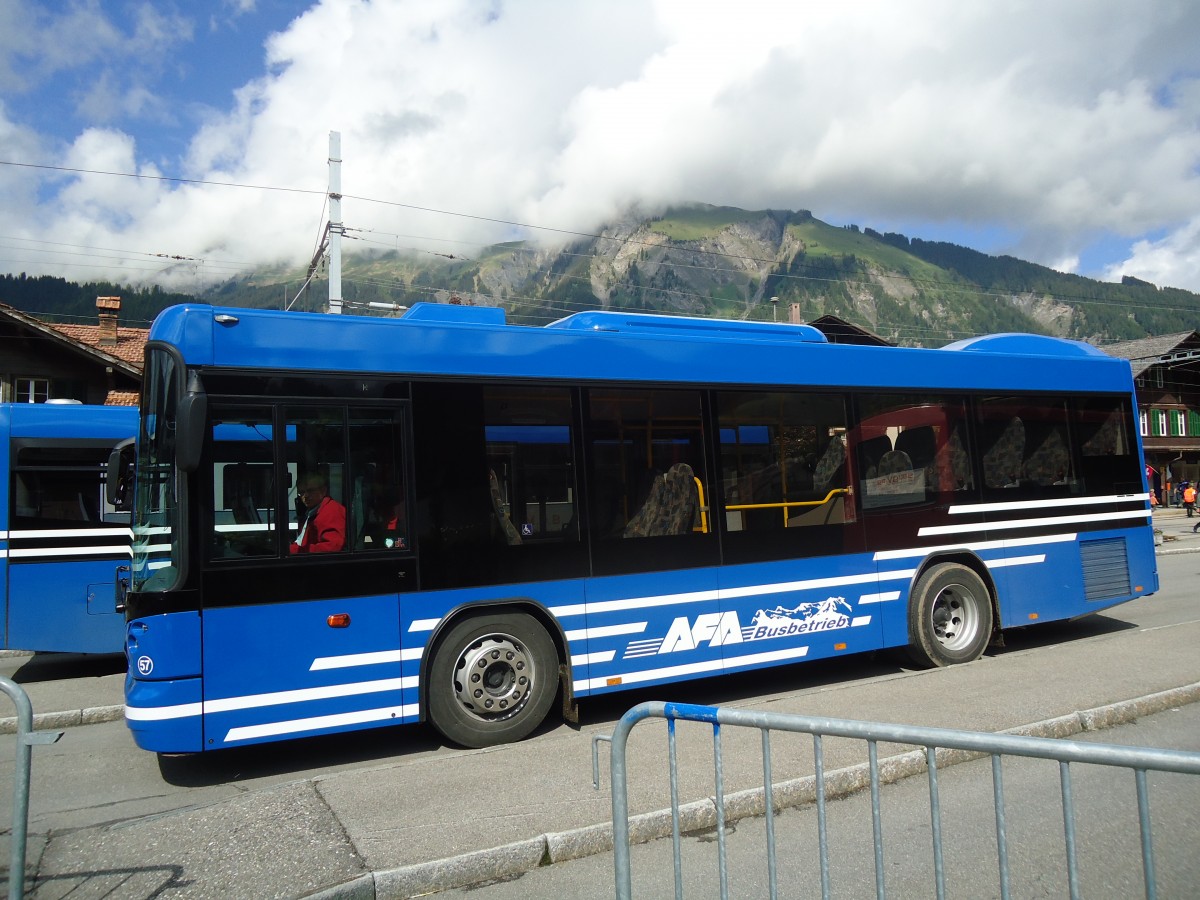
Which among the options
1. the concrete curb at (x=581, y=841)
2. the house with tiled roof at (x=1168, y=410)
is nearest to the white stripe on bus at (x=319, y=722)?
the concrete curb at (x=581, y=841)

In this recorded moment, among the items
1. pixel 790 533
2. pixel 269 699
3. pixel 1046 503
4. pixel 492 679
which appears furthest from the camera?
pixel 1046 503

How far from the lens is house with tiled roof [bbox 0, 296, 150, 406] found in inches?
1104

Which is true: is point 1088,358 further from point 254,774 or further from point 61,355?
point 61,355

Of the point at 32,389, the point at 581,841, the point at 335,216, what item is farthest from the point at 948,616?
the point at 32,389

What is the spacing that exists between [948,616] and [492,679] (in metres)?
5.09

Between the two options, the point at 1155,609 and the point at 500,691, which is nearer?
the point at 500,691

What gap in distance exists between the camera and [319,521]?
247 inches

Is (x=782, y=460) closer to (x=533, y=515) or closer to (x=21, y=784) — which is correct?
(x=533, y=515)

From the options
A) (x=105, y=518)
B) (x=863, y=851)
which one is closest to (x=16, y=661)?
(x=105, y=518)

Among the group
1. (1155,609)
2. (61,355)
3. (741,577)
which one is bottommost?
(1155,609)

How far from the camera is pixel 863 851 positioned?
406 cm

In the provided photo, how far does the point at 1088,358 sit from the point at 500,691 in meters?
8.42

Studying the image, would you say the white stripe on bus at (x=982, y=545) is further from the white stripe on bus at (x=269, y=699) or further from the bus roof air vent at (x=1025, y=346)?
the white stripe on bus at (x=269, y=699)

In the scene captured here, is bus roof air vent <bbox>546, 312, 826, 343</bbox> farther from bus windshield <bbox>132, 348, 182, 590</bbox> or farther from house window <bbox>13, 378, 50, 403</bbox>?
house window <bbox>13, 378, 50, 403</bbox>
